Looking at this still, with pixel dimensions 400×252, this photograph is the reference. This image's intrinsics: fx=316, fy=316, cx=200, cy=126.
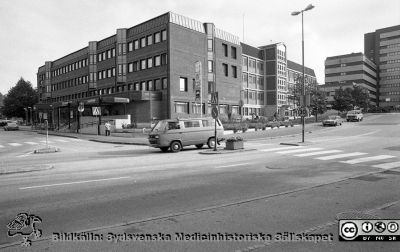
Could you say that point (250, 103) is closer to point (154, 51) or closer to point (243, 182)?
point (154, 51)

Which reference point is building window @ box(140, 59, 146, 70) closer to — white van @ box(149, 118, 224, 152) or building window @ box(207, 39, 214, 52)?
building window @ box(207, 39, 214, 52)

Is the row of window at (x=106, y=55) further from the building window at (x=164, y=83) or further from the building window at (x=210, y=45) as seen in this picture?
the building window at (x=210, y=45)

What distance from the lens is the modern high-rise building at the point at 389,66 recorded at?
13250 cm

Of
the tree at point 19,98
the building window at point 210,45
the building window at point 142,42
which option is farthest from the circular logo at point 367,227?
the tree at point 19,98

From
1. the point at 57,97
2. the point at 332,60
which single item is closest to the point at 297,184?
the point at 57,97

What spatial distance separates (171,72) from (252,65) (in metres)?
26.9

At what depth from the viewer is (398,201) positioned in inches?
258

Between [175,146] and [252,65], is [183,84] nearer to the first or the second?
[252,65]

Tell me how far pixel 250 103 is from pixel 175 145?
45.8 meters

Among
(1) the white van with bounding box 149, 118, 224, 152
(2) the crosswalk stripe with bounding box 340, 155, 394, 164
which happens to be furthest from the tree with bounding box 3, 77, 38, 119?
(2) the crosswalk stripe with bounding box 340, 155, 394, 164

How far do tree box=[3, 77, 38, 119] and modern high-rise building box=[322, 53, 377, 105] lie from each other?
10212 centimetres

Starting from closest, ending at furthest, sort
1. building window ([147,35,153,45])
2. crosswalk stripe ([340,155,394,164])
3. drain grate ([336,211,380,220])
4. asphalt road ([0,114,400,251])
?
asphalt road ([0,114,400,251]) < drain grate ([336,211,380,220]) < crosswalk stripe ([340,155,394,164]) < building window ([147,35,153,45])

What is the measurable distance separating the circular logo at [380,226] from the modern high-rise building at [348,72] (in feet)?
404

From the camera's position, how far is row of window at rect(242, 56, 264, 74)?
62.4m
